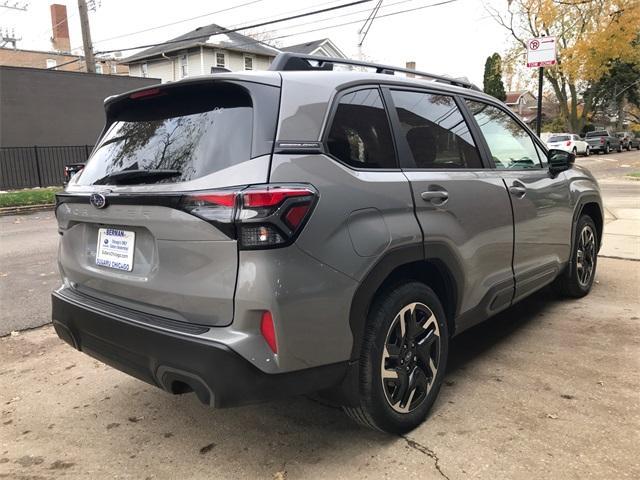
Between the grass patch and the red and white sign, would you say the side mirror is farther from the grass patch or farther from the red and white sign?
the grass patch

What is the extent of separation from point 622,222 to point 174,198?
900 cm

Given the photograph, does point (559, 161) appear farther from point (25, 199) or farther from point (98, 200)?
point (25, 199)

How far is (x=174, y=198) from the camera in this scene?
232cm

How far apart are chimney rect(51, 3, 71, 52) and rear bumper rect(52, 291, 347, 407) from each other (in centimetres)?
6342

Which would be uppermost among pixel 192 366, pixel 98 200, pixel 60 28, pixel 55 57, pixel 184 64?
pixel 60 28

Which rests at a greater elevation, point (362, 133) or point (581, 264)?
point (362, 133)

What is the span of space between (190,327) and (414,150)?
1.54 m

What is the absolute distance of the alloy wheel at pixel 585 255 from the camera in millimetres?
5000

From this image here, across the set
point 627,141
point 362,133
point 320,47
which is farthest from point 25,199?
point 627,141

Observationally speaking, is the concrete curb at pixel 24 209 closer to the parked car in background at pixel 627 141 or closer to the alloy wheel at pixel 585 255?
the alloy wheel at pixel 585 255

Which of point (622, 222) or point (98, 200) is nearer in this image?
point (98, 200)

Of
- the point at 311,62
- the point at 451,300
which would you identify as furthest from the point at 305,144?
the point at 451,300

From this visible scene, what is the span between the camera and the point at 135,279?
8.32 ft

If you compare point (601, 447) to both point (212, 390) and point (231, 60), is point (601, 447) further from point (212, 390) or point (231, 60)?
point (231, 60)
